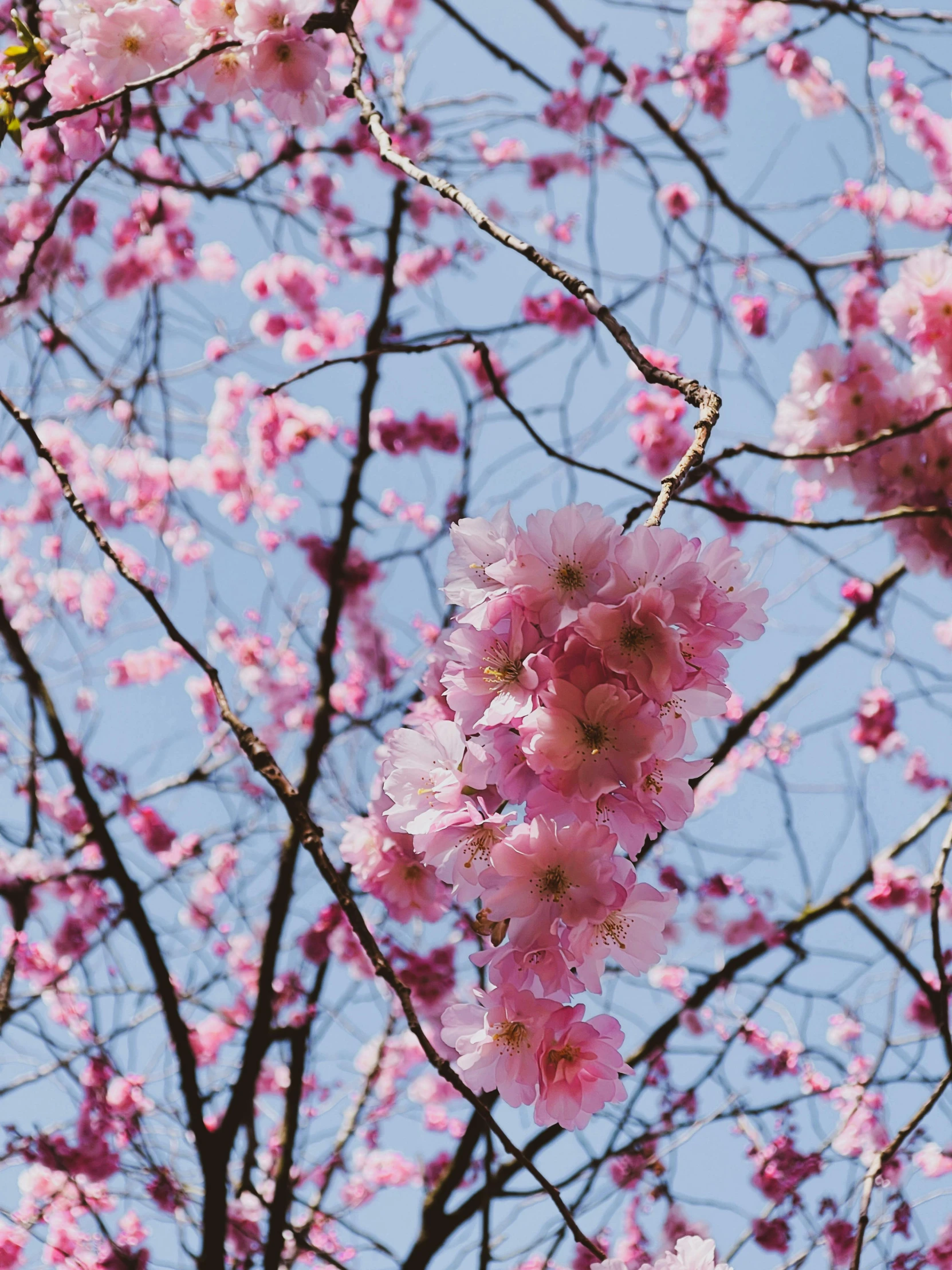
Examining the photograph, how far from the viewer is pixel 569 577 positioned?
1.07 meters

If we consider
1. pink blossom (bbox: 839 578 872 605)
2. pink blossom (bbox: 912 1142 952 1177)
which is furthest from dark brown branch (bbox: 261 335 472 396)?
pink blossom (bbox: 912 1142 952 1177)

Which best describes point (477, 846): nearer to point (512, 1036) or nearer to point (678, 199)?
point (512, 1036)

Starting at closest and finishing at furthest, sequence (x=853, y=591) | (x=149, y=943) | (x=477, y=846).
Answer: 1. (x=477, y=846)
2. (x=149, y=943)
3. (x=853, y=591)

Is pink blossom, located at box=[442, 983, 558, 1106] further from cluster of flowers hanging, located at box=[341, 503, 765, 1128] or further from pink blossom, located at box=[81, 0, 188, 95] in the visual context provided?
pink blossom, located at box=[81, 0, 188, 95]

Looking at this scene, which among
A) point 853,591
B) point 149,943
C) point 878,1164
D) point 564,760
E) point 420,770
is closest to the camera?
point 564,760

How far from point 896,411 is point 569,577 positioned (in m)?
2.36

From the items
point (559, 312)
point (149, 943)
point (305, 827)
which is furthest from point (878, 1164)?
point (559, 312)

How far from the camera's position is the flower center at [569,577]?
1.07m

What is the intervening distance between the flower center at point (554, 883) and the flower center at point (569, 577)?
0.30 metres

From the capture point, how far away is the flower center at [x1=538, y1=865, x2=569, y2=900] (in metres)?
1.05

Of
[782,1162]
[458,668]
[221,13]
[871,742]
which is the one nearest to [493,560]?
[458,668]

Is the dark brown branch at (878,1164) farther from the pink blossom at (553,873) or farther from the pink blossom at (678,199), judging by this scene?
the pink blossom at (678,199)

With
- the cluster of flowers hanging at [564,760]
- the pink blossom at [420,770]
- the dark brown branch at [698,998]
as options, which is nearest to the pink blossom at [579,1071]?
the cluster of flowers hanging at [564,760]

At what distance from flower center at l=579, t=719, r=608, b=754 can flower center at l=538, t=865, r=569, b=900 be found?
14 centimetres
